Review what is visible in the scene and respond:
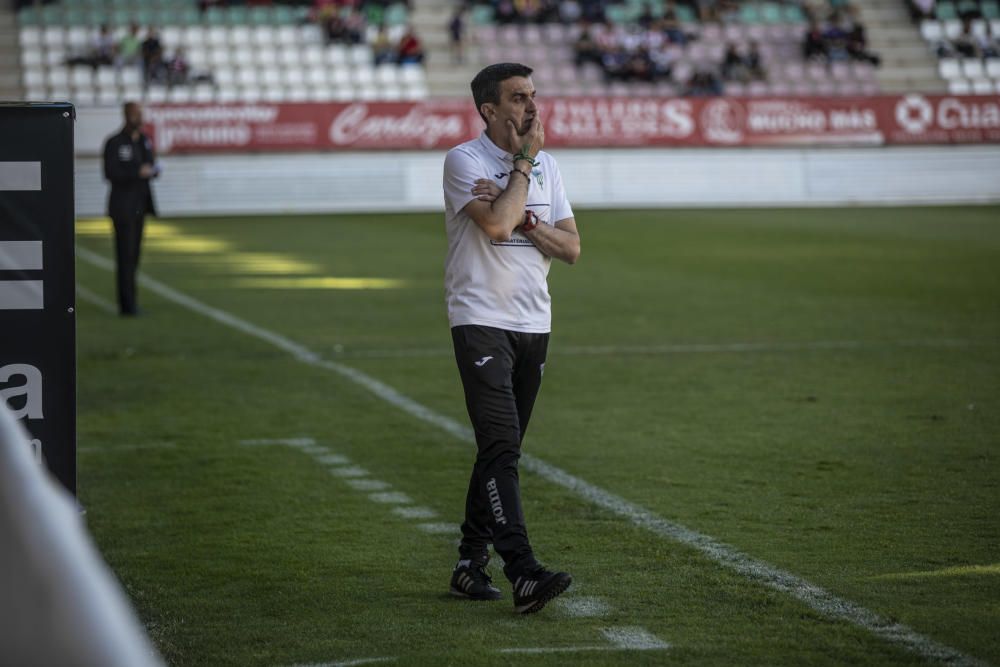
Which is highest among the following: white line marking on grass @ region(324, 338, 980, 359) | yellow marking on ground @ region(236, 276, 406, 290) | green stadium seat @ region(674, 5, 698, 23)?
green stadium seat @ region(674, 5, 698, 23)

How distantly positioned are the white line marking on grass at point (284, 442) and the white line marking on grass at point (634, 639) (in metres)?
4.04

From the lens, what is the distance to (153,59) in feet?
117

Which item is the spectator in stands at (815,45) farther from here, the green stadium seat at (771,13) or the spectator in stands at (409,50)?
the spectator in stands at (409,50)

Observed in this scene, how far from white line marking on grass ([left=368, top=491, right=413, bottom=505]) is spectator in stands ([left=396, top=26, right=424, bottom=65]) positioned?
1275 inches

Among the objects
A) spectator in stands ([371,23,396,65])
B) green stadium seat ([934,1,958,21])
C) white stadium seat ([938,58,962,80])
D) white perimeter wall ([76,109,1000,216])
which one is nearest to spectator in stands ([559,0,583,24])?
spectator in stands ([371,23,396,65])

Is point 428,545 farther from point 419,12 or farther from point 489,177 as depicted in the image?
point 419,12

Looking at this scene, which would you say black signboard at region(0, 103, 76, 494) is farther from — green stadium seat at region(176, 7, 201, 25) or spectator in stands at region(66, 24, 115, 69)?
green stadium seat at region(176, 7, 201, 25)

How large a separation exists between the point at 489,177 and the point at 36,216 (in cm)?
150

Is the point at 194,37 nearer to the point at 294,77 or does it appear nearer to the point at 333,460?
the point at 294,77

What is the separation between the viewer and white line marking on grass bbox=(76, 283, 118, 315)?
1612 centimetres

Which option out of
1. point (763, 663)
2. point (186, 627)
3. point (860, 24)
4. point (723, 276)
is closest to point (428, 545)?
point (186, 627)

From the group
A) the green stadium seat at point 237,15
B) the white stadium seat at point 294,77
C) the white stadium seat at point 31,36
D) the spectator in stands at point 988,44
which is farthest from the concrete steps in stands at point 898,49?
the white stadium seat at point 31,36

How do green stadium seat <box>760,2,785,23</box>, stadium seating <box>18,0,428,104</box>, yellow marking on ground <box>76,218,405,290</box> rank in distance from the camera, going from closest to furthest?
yellow marking on ground <box>76,218,405,290</box>, stadium seating <box>18,0,428,104</box>, green stadium seat <box>760,2,785,23</box>

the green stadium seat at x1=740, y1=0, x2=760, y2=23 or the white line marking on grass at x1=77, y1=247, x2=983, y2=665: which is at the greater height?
the green stadium seat at x1=740, y1=0, x2=760, y2=23
